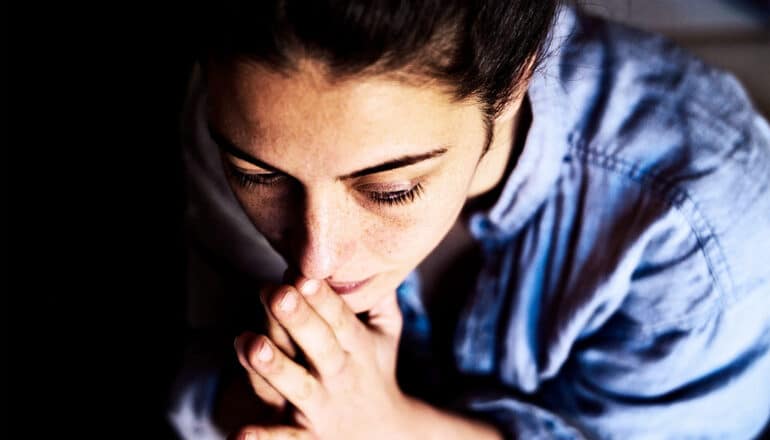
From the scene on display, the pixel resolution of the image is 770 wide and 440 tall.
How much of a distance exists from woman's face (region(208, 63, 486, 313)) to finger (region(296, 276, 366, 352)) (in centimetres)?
1

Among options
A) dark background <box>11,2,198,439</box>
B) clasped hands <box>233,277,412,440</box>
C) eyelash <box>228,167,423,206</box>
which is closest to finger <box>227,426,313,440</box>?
clasped hands <box>233,277,412,440</box>

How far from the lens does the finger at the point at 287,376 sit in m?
0.67

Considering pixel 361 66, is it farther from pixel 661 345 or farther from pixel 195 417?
pixel 195 417

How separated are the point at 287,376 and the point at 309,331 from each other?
0.05 metres

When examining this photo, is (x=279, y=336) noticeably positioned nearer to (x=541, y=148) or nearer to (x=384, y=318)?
(x=384, y=318)

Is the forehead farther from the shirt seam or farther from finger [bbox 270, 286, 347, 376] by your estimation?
the shirt seam

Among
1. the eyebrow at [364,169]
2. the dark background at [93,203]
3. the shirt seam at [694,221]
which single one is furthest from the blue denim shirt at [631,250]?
the dark background at [93,203]

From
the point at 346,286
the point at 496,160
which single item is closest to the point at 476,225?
the point at 496,160

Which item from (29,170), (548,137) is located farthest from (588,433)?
(29,170)

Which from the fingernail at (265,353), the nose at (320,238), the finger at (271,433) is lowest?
the finger at (271,433)

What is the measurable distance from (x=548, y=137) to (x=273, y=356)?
342mm

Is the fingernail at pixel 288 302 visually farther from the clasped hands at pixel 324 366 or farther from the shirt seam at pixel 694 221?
the shirt seam at pixel 694 221

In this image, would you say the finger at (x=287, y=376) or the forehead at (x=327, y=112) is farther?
the finger at (x=287, y=376)

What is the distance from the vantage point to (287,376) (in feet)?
2.28
